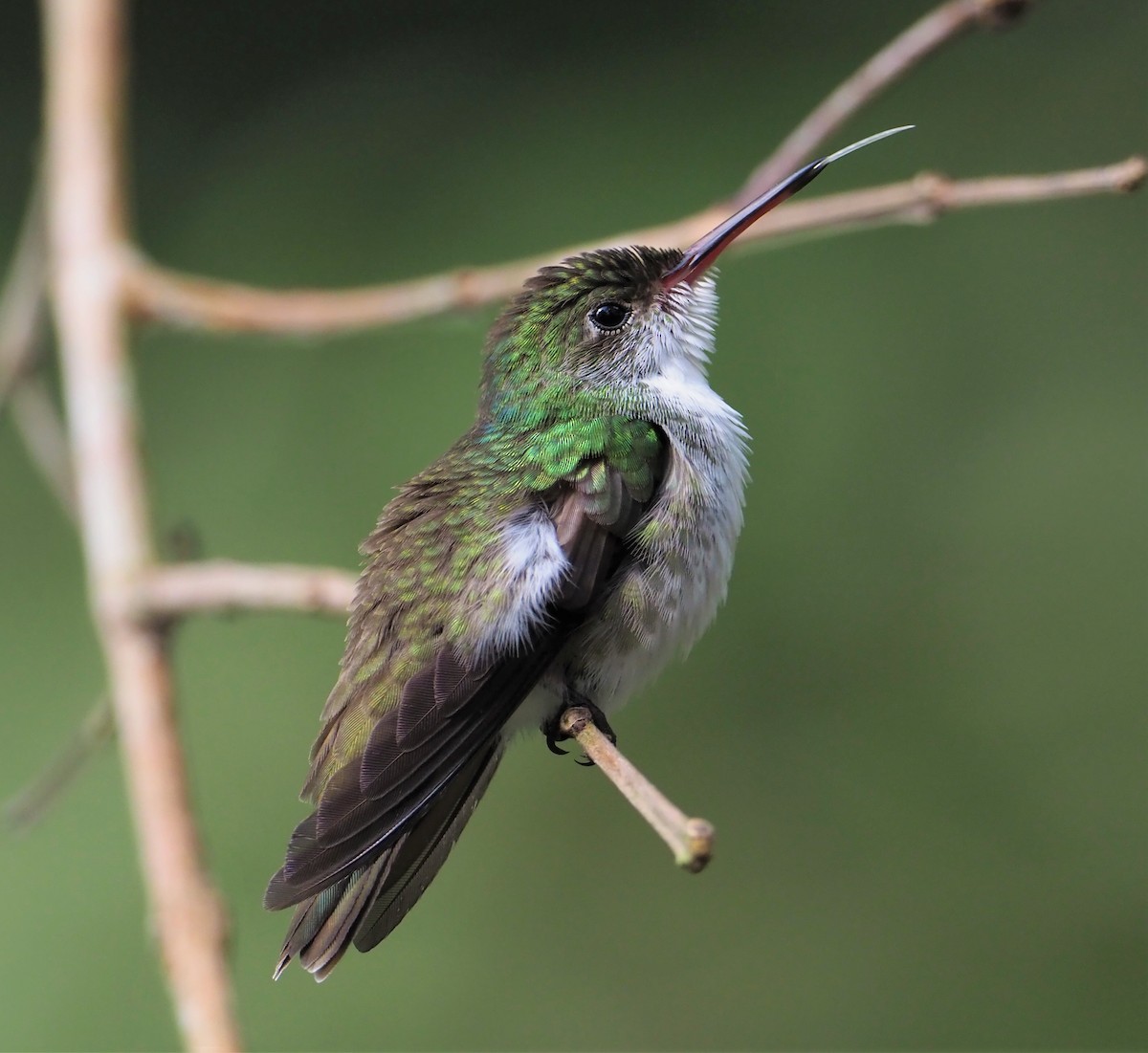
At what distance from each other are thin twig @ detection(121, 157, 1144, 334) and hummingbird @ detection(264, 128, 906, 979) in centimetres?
7

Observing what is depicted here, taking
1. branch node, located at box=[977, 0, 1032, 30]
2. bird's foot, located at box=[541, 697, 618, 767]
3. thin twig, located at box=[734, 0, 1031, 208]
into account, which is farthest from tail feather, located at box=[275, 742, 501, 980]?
branch node, located at box=[977, 0, 1032, 30]

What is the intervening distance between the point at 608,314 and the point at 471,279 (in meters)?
0.23

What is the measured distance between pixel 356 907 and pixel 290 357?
3.87 meters

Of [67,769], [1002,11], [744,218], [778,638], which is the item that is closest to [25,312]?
[67,769]

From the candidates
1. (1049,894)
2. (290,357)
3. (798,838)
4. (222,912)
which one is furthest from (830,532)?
(222,912)

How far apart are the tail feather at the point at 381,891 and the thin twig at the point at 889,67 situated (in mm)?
847

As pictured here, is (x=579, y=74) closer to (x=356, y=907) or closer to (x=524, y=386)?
(x=524, y=386)

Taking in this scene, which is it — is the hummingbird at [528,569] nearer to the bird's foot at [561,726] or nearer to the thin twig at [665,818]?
the bird's foot at [561,726]

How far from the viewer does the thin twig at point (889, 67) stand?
1.73 metres

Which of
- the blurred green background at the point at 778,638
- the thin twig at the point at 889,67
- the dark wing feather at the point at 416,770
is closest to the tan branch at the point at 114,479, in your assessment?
the dark wing feather at the point at 416,770

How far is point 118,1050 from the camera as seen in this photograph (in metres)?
3.86

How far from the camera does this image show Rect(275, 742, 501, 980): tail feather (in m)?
1.34

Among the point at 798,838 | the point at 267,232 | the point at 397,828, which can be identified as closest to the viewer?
the point at 397,828

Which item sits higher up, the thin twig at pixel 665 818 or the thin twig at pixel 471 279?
the thin twig at pixel 471 279
